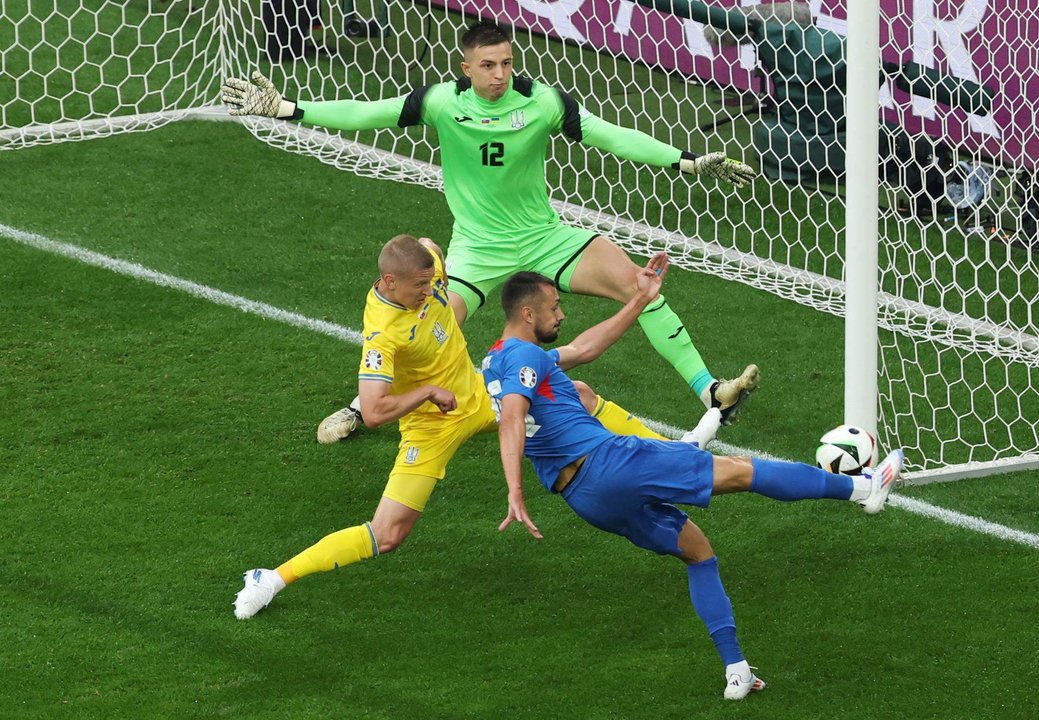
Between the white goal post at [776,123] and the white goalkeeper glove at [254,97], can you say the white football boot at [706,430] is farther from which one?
the white goalkeeper glove at [254,97]

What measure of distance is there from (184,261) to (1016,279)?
5.01 m

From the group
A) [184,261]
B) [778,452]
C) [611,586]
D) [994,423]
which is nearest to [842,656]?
[611,586]

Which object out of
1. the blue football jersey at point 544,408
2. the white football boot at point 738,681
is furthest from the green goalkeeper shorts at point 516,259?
the white football boot at point 738,681

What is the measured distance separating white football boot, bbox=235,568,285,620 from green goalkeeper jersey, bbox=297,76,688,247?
2173 mm

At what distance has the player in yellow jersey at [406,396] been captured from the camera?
630 centimetres

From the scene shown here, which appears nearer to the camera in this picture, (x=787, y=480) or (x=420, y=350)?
(x=787, y=480)

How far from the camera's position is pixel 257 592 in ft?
21.3

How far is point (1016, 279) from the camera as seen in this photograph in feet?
31.3

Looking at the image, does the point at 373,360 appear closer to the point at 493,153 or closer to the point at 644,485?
the point at 644,485

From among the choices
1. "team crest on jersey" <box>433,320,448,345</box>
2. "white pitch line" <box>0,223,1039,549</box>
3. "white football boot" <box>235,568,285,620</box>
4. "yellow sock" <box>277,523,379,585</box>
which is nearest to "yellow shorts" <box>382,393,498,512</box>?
"yellow sock" <box>277,523,379,585</box>

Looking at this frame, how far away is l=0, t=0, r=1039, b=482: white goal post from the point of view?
826 cm

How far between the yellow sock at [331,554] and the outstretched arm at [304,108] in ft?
7.74

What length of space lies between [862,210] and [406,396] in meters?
2.17

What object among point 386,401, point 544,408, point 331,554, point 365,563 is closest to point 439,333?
point 386,401
